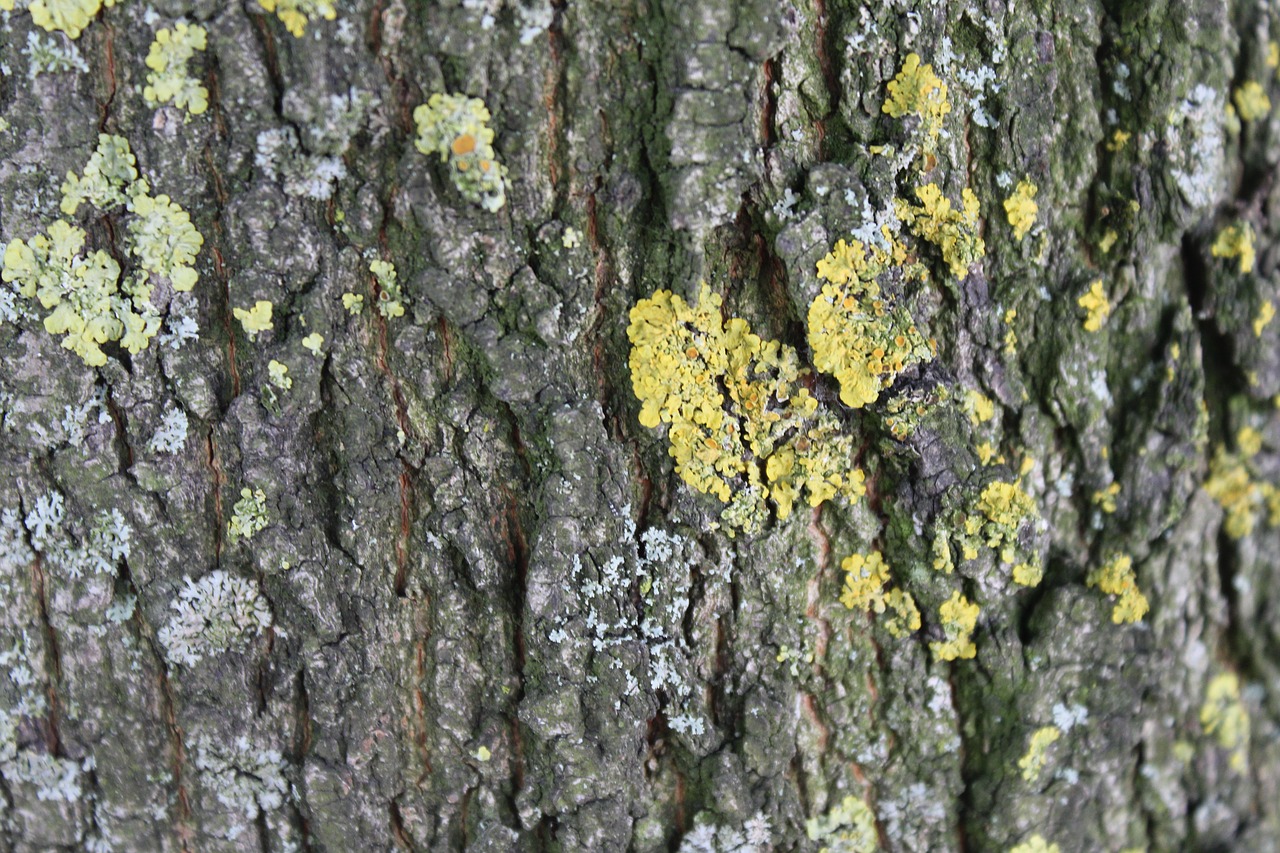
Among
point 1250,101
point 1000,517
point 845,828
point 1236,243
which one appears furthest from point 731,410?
point 1250,101

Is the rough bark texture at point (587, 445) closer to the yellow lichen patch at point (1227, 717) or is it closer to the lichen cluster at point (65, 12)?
the lichen cluster at point (65, 12)

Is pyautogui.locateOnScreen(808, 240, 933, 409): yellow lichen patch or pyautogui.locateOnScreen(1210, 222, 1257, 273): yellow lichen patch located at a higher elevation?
pyautogui.locateOnScreen(1210, 222, 1257, 273): yellow lichen patch

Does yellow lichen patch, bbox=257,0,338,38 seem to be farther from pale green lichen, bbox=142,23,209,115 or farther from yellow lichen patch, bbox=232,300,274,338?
yellow lichen patch, bbox=232,300,274,338

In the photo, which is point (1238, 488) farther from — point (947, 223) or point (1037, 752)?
point (947, 223)

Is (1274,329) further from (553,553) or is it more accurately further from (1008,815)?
(553,553)

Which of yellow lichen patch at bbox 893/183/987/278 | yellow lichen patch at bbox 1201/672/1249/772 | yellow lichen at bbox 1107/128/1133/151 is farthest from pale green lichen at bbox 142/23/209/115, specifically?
yellow lichen patch at bbox 1201/672/1249/772

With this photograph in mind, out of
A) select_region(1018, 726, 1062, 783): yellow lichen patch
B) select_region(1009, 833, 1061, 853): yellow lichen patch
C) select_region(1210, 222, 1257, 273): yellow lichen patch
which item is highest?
select_region(1210, 222, 1257, 273): yellow lichen patch

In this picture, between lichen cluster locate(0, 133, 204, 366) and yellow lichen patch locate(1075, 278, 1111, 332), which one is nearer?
lichen cluster locate(0, 133, 204, 366)
